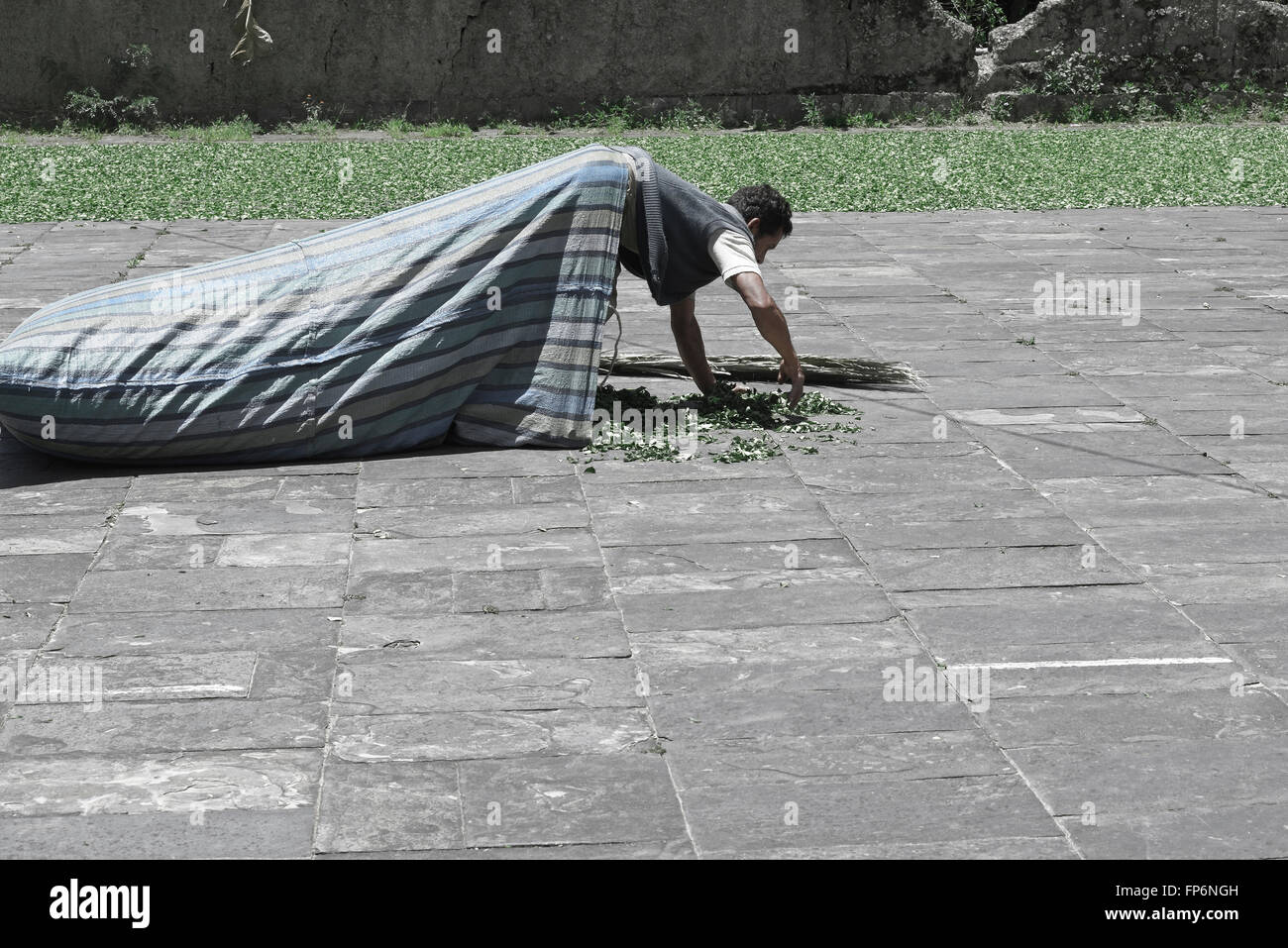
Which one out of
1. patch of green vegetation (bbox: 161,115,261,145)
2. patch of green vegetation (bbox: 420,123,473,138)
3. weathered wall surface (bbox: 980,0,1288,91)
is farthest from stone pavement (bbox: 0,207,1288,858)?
weathered wall surface (bbox: 980,0,1288,91)

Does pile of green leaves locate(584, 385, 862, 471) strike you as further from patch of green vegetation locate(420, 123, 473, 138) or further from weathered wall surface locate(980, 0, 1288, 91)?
weathered wall surface locate(980, 0, 1288, 91)

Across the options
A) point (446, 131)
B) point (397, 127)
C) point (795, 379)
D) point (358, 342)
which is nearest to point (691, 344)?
point (795, 379)

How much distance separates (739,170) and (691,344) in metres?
7.33

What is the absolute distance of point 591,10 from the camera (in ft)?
57.3

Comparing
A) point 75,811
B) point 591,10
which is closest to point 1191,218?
point 591,10

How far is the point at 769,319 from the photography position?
571cm

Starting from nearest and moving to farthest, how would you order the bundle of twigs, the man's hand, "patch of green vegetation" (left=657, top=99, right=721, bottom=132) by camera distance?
the man's hand → the bundle of twigs → "patch of green vegetation" (left=657, top=99, right=721, bottom=132)

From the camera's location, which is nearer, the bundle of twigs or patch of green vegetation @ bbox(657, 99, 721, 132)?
the bundle of twigs

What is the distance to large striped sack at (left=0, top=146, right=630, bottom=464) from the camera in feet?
17.7

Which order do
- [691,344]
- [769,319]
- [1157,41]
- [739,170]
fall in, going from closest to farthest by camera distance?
[769,319] → [691,344] → [739,170] → [1157,41]

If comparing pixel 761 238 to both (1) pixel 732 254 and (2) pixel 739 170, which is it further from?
(2) pixel 739 170

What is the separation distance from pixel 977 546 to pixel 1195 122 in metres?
14.4

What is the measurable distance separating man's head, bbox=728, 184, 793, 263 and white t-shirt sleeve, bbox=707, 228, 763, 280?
157 millimetres
